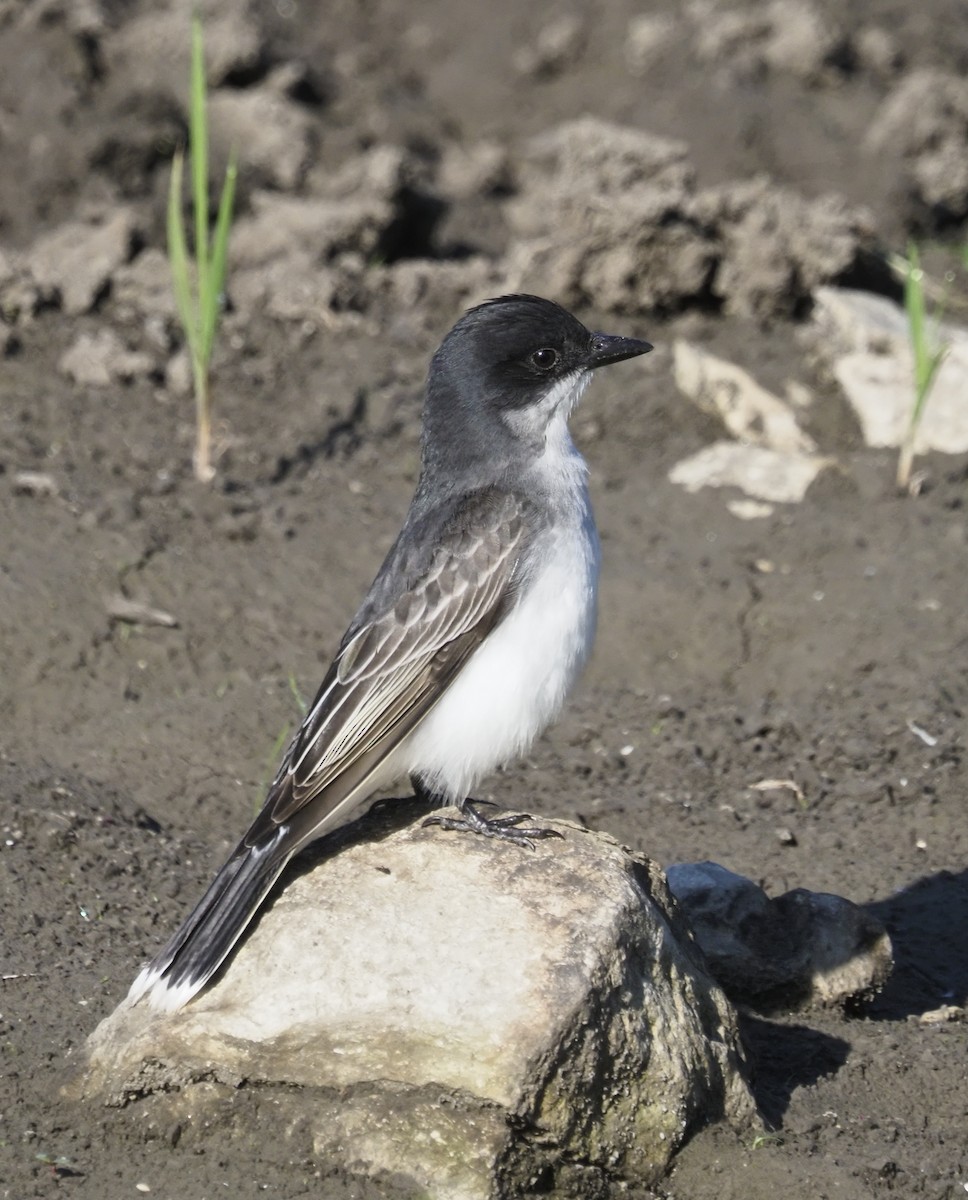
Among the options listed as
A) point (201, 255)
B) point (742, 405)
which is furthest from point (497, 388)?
point (742, 405)

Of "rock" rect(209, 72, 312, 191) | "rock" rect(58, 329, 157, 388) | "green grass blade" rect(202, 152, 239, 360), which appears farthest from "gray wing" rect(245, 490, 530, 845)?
"rock" rect(209, 72, 312, 191)

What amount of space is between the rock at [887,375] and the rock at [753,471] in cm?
49

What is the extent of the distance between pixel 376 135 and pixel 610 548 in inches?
188

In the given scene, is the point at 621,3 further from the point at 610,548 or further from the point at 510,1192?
the point at 510,1192

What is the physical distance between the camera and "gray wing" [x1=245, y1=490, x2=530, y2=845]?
213 inches

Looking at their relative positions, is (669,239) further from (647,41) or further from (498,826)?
(498,826)

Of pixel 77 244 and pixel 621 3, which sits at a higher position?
pixel 77 244

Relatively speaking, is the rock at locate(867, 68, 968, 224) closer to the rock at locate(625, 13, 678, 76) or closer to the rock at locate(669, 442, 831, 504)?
the rock at locate(625, 13, 678, 76)

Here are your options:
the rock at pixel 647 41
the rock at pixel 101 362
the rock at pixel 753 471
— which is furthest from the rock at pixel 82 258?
the rock at pixel 647 41

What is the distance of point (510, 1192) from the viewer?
4.64 metres

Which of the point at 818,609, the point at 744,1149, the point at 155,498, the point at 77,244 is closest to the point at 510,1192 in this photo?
the point at 744,1149

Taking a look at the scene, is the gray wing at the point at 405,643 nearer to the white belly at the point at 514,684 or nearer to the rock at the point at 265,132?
the white belly at the point at 514,684

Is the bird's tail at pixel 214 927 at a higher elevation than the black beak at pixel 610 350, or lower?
lower

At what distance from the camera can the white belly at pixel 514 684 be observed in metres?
5.50
